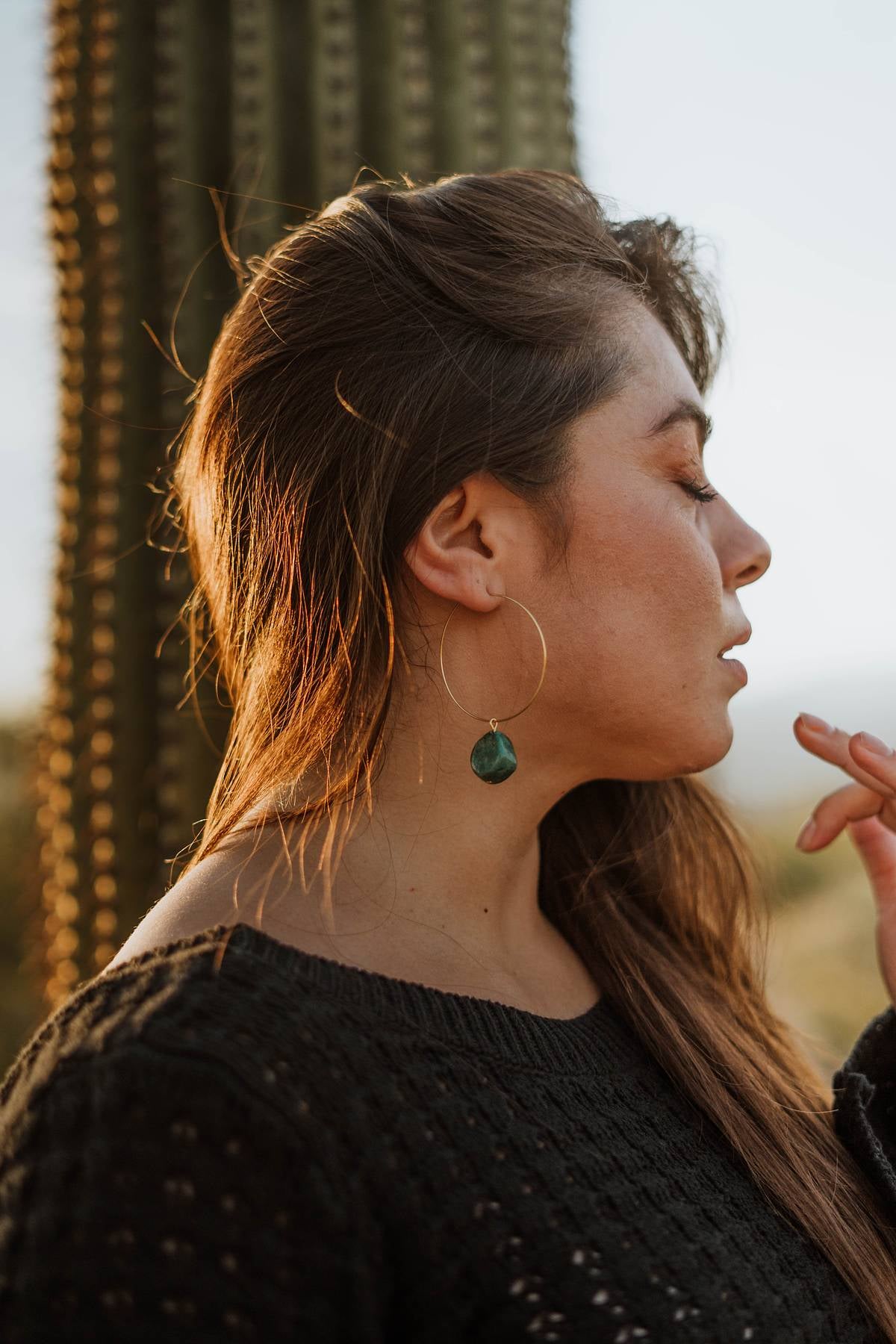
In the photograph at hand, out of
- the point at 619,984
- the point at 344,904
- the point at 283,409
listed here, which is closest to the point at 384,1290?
the point at 344,904

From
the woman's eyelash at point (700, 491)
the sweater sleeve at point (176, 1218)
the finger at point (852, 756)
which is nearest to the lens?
the sweater sleeve at point (176, 1218)

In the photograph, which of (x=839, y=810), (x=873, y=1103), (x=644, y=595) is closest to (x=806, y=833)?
(x=839, y=810)

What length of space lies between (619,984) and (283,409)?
875mm

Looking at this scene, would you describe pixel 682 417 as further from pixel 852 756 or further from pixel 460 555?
pixel 852 756

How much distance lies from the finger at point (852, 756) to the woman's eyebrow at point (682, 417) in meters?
0.46

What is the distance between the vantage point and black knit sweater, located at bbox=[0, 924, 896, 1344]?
88cm

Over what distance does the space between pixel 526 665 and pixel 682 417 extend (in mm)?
382

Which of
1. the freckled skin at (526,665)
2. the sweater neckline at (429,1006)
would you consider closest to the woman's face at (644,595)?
the freckled skin at (526,665)

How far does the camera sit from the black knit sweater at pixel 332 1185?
876 mm

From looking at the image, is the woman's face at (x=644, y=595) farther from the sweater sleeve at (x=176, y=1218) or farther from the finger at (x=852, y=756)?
the sweater sleeve at (x=176, y=1218)

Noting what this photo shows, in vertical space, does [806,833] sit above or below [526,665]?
below

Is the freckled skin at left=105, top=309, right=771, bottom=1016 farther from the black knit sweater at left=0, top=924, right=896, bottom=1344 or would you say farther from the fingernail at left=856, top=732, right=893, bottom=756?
the fingernail at left=856, top=732, right=893, bottom=756

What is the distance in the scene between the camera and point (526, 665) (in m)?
1.38

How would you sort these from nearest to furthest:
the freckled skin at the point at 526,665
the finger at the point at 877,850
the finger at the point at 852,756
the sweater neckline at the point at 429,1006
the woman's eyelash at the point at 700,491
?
the sweater neckline at the point at 429,1006
the freckled skin at the point at 526,665
the woman's eyelash at the point at 700,491
the finger at the point at 852,756
the finger at the point at 877,850
